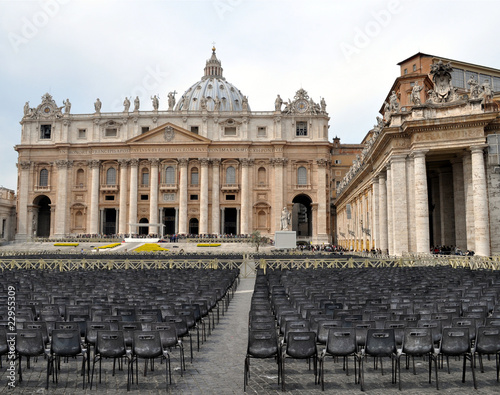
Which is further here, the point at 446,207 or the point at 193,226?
the point at 193,226

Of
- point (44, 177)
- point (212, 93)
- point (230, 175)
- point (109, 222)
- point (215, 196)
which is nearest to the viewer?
point (215, 196)

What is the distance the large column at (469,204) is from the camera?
31.2 m

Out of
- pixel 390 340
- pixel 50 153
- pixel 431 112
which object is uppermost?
pixel 50 153

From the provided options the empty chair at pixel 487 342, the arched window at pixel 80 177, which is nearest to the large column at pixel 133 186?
the arched window at pixel 80 177

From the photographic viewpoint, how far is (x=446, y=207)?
38.3 m

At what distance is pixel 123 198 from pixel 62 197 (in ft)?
38.0

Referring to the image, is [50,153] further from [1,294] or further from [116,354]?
[116,354]

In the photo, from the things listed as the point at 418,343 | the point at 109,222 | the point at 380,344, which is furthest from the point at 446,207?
the point at 109,222

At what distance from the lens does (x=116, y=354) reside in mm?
7629

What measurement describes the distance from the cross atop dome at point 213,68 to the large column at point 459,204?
106262 millimetres

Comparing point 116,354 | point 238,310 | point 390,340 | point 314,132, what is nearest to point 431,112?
point 238,310

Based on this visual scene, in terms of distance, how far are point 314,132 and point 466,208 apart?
1973 inches

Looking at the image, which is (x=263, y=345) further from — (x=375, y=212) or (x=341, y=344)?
(x=375, y=212)

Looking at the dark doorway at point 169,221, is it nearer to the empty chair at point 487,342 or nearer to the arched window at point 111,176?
the arched window at point 111,176
